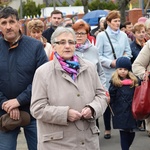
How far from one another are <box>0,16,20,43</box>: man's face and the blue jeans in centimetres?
91

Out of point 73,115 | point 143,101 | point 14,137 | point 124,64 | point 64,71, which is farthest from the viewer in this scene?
point 124,64

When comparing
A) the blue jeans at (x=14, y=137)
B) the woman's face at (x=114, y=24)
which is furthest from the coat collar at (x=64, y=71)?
the woman's face at (x=114, y=24)

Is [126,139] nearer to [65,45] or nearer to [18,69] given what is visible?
[18,69]

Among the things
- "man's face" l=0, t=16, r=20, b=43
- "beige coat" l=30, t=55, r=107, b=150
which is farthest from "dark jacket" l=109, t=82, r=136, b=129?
"beige coat" l=30, t=55, r=107, b=150

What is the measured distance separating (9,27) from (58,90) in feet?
3.76

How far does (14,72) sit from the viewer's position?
504 cm

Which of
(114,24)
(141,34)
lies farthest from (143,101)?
(141,34)

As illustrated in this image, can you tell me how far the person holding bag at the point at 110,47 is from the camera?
8.30 m

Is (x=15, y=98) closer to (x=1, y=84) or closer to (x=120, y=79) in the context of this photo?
(x=1, y=84)

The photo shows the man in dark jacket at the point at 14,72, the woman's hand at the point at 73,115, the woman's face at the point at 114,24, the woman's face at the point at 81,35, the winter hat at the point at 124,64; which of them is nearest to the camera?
the woman's hand at the point at 73,115

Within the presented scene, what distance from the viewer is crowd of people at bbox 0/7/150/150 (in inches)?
167

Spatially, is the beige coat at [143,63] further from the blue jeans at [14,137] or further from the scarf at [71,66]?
the scarf at [71,66]

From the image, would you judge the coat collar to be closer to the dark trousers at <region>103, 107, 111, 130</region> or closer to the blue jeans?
the blue jeans

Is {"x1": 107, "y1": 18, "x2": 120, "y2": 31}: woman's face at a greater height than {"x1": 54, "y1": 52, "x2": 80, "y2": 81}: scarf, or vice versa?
{"x1": 54, "y1": 52, "x2": 80, "y2": 81}: scarf
